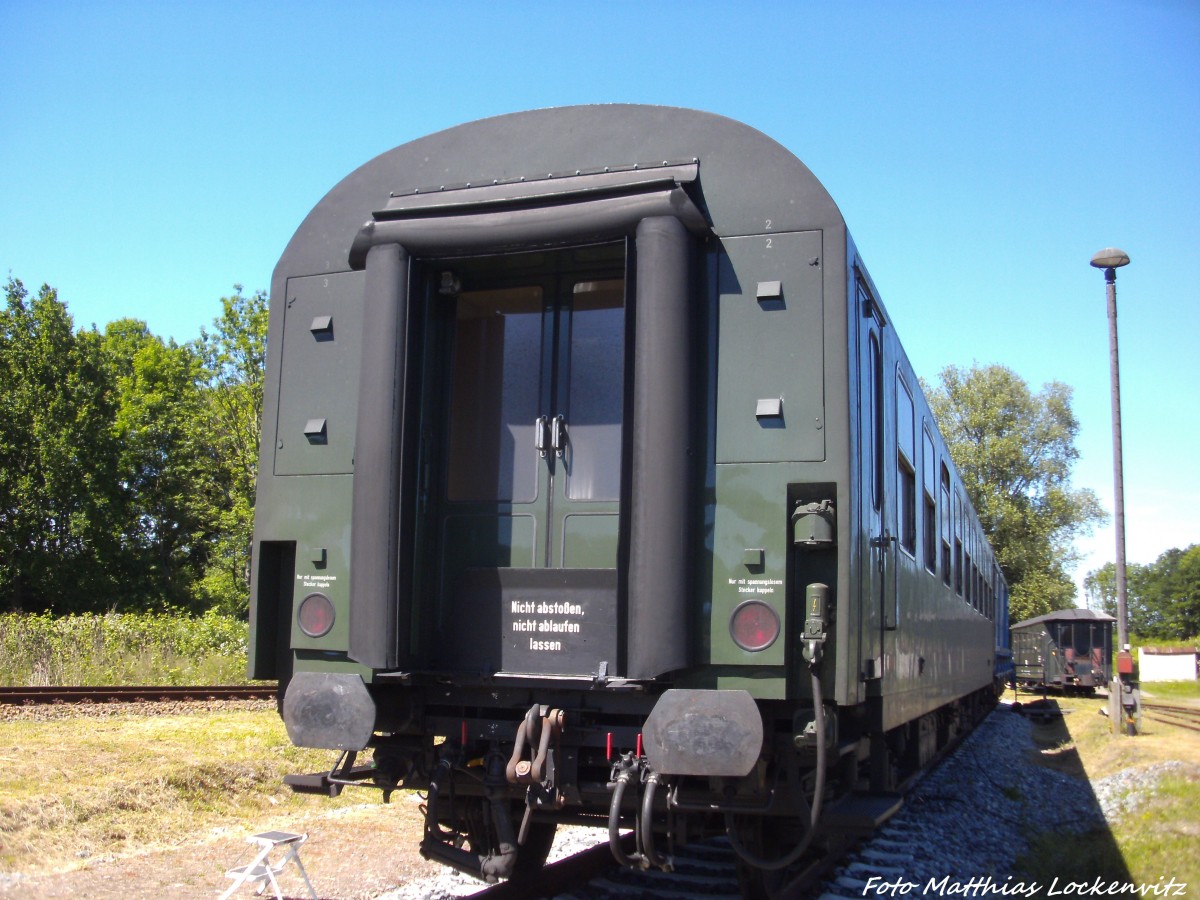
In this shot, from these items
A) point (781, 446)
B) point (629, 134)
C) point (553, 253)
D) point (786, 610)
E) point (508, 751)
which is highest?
point (629, 134)

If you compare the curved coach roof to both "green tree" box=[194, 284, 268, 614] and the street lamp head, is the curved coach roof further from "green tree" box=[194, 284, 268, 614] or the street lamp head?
"green tree" box=[194, 284, 268, 614]

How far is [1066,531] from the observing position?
45.0m

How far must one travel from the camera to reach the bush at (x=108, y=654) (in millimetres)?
17062

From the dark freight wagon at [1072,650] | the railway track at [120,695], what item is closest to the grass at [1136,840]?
the railway track at [120,695]

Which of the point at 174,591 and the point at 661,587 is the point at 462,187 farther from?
the point at 174,591

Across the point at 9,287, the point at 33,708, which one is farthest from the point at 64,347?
the point at 33,708

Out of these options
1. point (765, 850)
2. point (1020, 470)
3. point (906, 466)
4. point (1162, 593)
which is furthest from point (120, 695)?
point (1162, 593)

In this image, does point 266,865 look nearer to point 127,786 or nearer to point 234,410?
point 127,786

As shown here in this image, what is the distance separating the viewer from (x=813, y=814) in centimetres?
422

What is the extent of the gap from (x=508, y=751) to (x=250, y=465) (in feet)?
106

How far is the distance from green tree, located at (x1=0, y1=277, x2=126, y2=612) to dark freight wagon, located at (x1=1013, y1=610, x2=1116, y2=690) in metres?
31.1

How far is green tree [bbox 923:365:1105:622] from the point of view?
43.6 metres

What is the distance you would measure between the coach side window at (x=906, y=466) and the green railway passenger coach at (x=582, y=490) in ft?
2.99

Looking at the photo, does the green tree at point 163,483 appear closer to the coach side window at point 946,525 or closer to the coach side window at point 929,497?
the coach side window at point 946,525
